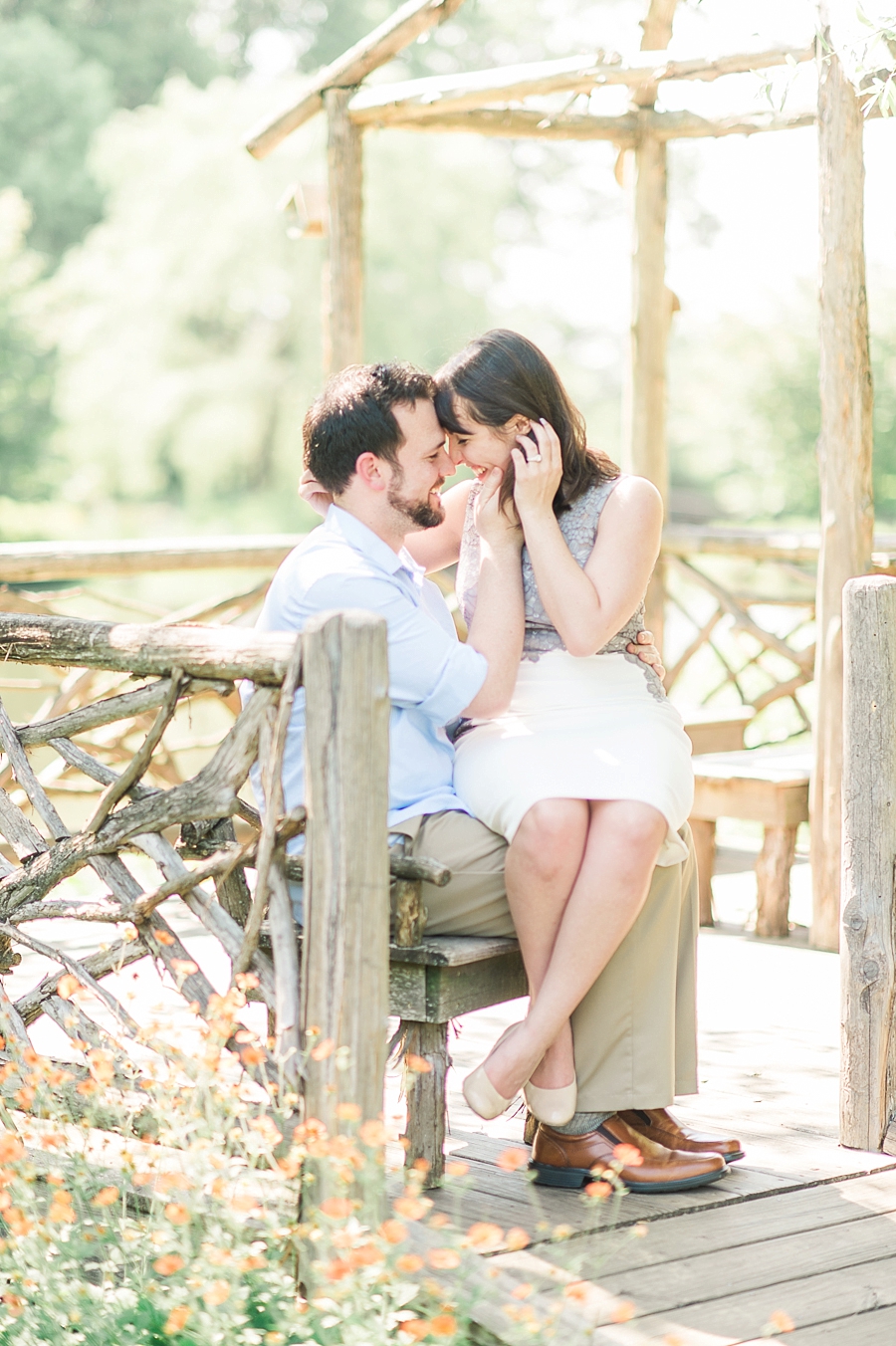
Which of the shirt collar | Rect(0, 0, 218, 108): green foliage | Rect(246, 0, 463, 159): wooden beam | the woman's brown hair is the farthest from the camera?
Rect(0, 0, 218, 108): green foliage

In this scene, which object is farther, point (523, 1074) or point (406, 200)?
point (406, 200)

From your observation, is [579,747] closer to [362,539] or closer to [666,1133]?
[362,539]

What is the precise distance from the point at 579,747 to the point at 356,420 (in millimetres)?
684

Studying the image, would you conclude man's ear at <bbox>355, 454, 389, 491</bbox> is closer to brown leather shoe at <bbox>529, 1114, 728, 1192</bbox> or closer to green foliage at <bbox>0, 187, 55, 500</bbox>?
brown leather shoe at <bbox>529, 1114, 728, 1192</bbox>

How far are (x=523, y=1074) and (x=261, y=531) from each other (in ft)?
71.8

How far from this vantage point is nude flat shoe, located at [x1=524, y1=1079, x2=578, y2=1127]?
8.63ft

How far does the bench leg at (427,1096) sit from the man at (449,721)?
0.59 ft

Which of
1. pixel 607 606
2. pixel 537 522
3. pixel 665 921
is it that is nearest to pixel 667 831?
pixel 665 921

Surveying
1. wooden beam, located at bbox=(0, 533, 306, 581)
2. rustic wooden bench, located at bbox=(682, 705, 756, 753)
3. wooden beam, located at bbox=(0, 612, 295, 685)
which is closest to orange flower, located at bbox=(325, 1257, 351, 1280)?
wooden beam, located at bbox=(0, 612, 295, 685)

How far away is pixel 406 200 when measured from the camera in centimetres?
2420

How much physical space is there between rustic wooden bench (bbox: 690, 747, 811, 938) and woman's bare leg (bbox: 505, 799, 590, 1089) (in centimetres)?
232

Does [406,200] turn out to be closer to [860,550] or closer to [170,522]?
[170,522]

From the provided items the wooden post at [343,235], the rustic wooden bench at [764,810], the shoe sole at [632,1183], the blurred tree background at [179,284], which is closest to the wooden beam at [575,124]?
the wooden post at [343,235]

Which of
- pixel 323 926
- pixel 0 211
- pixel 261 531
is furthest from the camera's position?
pixel 261 531
